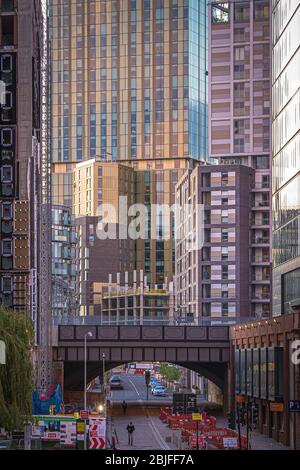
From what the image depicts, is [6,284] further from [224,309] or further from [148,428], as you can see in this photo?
[224,309]

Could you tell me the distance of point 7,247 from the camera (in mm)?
118750

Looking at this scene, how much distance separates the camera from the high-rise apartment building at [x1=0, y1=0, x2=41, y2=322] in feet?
385

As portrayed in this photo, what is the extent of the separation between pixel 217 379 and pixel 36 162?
1237 inches

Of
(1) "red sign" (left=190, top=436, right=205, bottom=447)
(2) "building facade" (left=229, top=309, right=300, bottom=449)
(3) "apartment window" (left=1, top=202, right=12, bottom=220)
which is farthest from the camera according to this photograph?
(3) "apartment window" (left=1, top=202, right=12, bottom=220)

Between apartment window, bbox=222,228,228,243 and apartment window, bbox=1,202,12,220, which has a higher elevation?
apartment window, bbox=222,228,228,243

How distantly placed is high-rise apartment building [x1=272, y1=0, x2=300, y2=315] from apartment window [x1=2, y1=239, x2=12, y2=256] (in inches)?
1030

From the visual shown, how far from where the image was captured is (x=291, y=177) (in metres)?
98.5

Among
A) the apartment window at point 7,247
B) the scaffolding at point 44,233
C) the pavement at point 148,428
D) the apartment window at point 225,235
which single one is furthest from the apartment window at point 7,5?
the apartment window at point 225,235

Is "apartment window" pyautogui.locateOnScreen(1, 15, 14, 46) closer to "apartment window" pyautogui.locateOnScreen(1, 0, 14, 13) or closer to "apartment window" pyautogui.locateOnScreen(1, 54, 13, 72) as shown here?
"apartment window" pyautogui.locateOnScreen(1, 0, 14, 13)

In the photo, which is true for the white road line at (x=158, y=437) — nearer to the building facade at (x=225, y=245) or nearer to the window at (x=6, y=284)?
the window at (x=6, y=284)

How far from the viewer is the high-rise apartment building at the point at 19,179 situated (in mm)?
117500

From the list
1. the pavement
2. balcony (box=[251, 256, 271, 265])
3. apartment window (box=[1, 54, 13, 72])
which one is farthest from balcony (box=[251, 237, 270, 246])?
apartment window (box=[1, 54, 13, 72])
